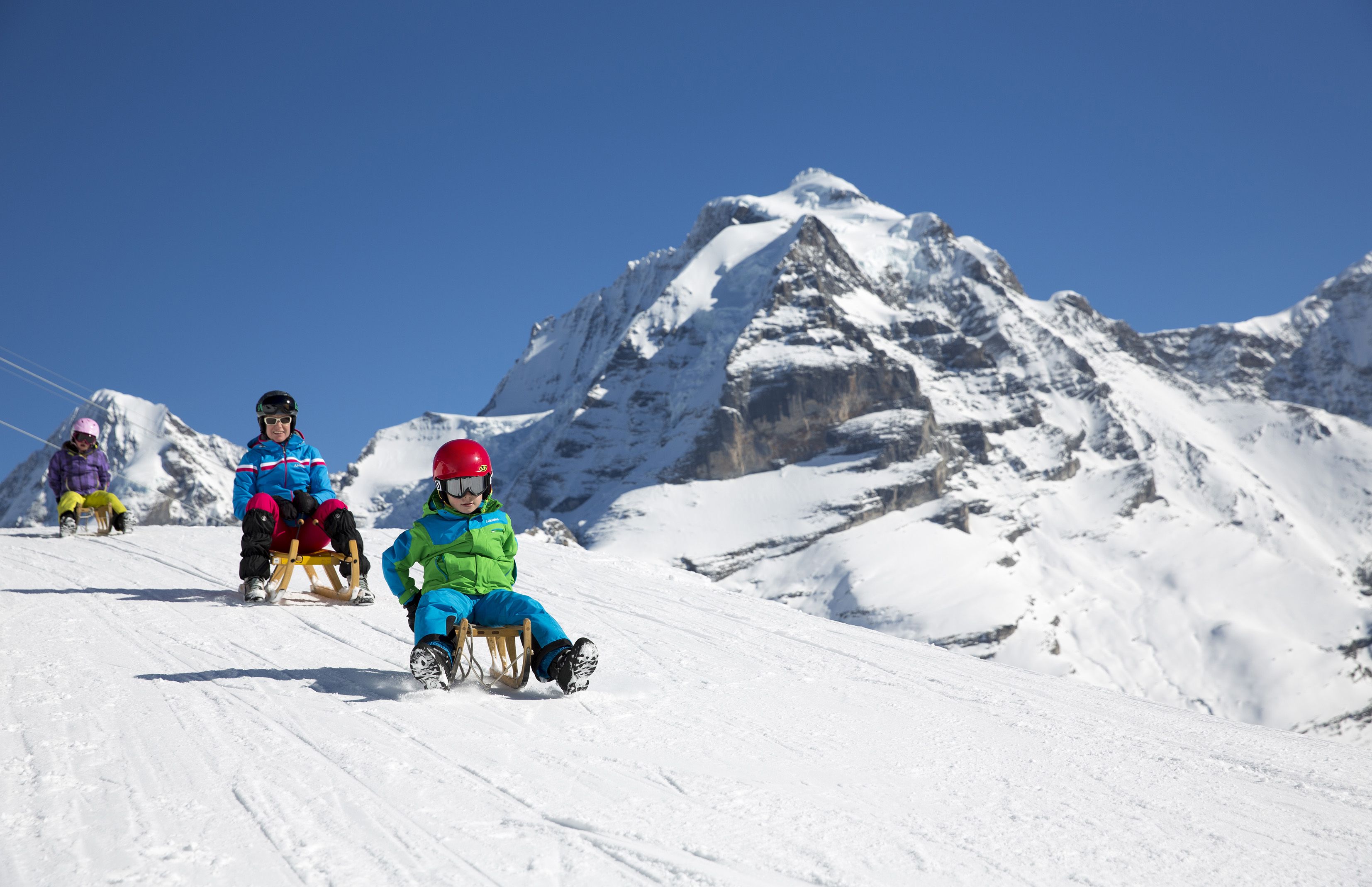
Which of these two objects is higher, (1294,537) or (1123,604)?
(1294,537)

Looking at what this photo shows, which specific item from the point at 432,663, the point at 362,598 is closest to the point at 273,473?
the point at 362,598

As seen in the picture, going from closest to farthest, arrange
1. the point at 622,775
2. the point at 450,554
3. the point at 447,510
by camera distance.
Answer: the point at 622,775
the point at 450,554
the point at 447,510

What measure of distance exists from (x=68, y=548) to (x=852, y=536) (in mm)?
144289

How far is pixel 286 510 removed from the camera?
8602 mm

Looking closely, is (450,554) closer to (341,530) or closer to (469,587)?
(469,587)

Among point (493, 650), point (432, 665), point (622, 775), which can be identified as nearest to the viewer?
point (622, 775)

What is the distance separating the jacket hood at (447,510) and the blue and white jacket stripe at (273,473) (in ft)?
11.0

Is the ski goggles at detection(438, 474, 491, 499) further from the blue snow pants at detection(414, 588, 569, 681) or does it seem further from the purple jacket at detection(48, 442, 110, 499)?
the purple jacket at detection(48, 442, 110, 499)

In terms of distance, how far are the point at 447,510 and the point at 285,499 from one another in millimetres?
3516

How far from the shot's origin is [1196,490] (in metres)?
180

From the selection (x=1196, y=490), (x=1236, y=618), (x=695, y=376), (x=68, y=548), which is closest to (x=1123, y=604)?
(x=1236, y=618)

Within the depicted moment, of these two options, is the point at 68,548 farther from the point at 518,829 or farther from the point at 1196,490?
the point at 1196,490

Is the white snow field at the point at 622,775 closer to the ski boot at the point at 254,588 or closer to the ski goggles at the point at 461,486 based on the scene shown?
the ski boot at the point at 254,588

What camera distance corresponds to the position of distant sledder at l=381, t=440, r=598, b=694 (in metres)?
5.38
